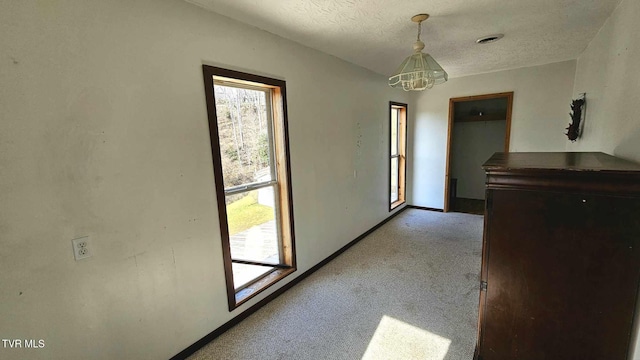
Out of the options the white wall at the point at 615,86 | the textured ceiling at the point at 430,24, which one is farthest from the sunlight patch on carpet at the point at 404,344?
the textured ceiling at the point at 430,24

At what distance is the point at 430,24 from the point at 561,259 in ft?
6.31

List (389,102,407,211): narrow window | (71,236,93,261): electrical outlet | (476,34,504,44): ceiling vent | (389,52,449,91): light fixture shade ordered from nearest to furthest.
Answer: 1. (71,236,93,261): electrical outlet
2. (389,52,449,91): light fixture shade
3. (476,34,504,44): ceiling vent
4. (389,102,407,211): narrow window

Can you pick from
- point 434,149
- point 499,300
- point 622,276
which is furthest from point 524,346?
point 434,149

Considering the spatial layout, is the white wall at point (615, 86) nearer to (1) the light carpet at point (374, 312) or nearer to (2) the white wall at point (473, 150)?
(1) the light carpet at point (374, 312)

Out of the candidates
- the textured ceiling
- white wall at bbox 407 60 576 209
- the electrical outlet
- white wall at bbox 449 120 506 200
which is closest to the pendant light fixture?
the textured ceiling

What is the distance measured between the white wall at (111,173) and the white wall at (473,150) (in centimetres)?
481

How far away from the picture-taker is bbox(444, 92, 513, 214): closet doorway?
4828 millimetres

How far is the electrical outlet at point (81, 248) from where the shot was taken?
1310 mm

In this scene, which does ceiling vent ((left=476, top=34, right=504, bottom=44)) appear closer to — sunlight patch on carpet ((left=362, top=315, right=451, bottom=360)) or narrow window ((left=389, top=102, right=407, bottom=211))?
narrow window ((left=389, top=102, right=407, bottom=211))

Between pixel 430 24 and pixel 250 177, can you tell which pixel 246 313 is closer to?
pixel 250 177

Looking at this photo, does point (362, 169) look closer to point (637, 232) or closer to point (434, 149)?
point (434, 149)

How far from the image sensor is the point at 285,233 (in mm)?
2596

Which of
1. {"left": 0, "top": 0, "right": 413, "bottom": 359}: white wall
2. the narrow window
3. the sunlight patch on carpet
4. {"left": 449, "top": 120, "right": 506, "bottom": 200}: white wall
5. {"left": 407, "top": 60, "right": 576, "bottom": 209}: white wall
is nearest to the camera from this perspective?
{"left": 0, "top": 0, "right": 413, "bottom": 359}: white wall

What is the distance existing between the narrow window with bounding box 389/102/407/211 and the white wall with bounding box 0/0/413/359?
304 cm
